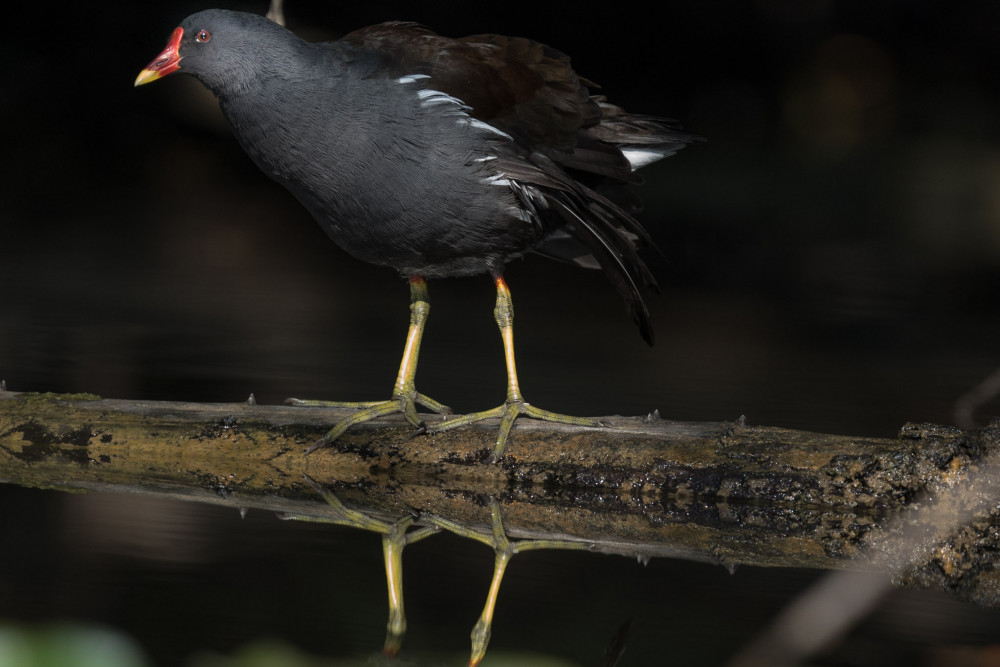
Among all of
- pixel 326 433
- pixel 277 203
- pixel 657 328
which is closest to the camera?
pixel 326 433

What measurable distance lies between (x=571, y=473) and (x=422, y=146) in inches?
37.2

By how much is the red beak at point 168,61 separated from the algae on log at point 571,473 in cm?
95

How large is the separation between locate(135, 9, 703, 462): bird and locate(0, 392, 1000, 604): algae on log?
0.33 feet

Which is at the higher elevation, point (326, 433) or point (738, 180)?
point (326, 433)

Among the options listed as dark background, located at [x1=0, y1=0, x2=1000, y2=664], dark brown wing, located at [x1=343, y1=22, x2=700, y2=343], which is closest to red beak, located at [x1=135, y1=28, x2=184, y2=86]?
dark brown wing, located at [x1=343, y1=22, x2=700, y2=343]

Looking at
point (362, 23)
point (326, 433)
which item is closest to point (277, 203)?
point (362, 23)

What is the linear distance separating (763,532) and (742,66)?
1332 centimetres

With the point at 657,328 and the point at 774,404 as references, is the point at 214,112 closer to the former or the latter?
the point at 657,328

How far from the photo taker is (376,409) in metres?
3.73

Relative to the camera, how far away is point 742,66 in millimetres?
15875

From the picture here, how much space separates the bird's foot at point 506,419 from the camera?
353cm

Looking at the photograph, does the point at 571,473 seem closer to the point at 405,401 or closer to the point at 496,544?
the point at 496,544

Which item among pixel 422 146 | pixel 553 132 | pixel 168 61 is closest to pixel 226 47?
pixel 168 61

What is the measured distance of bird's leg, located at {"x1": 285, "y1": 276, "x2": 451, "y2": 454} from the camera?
3643 millimetres
